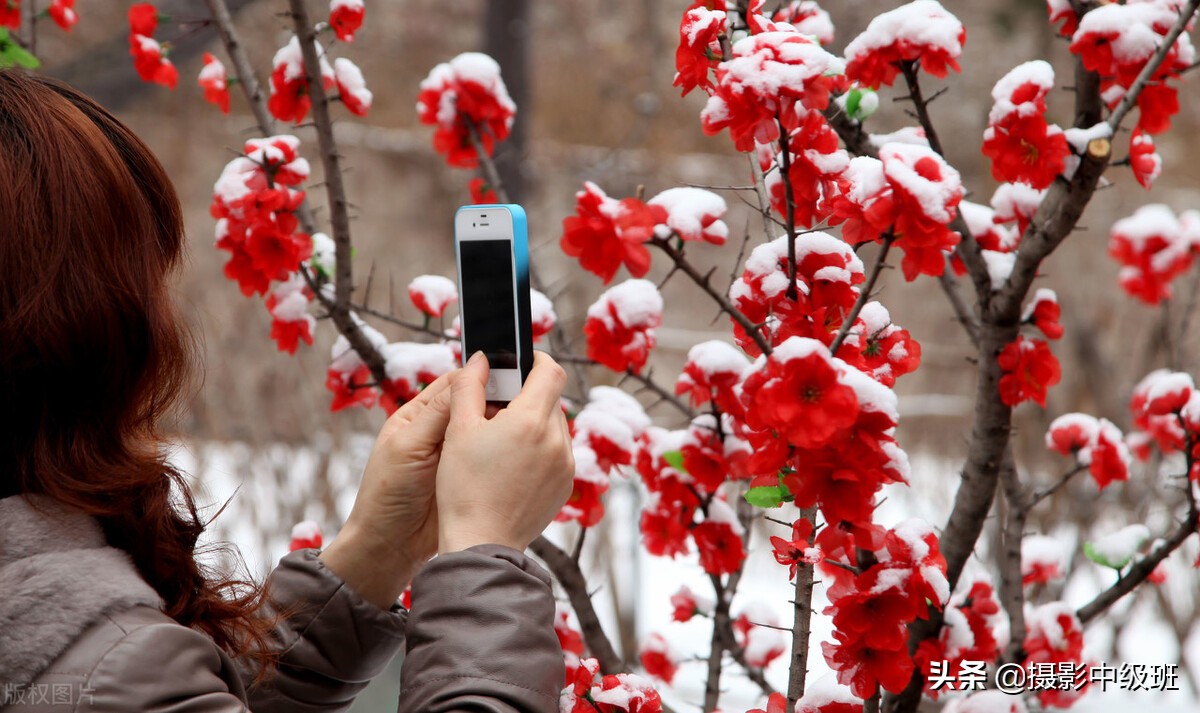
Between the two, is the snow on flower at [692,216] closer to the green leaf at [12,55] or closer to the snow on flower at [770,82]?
the snow on flower at [770,82]

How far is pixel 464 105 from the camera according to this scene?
1.75 meters

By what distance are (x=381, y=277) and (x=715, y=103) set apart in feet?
22.0

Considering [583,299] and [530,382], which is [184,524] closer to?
[530,382]

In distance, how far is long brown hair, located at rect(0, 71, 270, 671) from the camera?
77cm

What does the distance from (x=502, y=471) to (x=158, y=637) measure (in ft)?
0.97

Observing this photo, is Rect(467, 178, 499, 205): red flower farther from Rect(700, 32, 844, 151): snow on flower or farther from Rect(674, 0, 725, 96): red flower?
Rect(700, 32, 844, 151): snow on flower

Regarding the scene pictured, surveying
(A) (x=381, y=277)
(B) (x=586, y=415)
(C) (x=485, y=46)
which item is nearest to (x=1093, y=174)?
(B) (x=586, y=415)

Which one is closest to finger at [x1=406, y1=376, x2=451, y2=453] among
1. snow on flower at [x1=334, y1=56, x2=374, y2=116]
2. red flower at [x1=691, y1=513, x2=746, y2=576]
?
red flower at [x1=691, y1=513, x2=746, y2=576]

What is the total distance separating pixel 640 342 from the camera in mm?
1458

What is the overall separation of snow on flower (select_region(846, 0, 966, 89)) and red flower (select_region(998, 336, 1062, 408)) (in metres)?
0.40

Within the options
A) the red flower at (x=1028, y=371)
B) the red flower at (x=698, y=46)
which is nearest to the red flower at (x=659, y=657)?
the red flower at (x=1028, y=371)

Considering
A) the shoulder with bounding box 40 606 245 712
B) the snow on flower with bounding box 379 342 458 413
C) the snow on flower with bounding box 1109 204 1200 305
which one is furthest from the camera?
the snow on flower with bounding box 1109 204 1200 305

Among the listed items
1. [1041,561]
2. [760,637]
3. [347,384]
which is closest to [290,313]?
[347,384]

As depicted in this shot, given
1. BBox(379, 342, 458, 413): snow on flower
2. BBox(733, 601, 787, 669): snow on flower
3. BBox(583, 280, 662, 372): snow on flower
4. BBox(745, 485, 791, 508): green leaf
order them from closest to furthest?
BBox(745, 485, 791, 508): green leaf
BBox(583, 280, 662, 372): snow on flower
BBox(379, 342, 458, 413): snow on flower
BBox(733, 601, 787, 669): snow on flower
